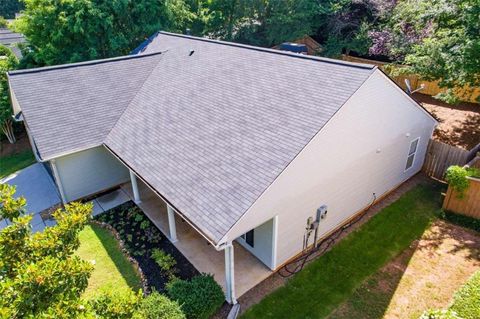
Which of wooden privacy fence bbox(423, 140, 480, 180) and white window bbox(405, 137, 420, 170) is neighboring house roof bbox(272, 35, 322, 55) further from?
white window bbox(405, 137, 420, 170)

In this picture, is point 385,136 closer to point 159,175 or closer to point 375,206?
point 375,206

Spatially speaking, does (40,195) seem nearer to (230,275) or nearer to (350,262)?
(230,275)

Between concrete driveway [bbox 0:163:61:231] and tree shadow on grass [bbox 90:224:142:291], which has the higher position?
tree shadow on grass [bbox 90:224:142:291]

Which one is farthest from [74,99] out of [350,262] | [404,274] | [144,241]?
[404,274]

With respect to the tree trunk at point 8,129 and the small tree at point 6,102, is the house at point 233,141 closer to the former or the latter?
the small tree at point 6,102

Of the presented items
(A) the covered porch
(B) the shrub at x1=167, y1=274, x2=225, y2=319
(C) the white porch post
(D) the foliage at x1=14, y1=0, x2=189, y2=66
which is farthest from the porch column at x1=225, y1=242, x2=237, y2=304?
(D) the foliage at x1=14, y1=0, x2=189, y2=66
